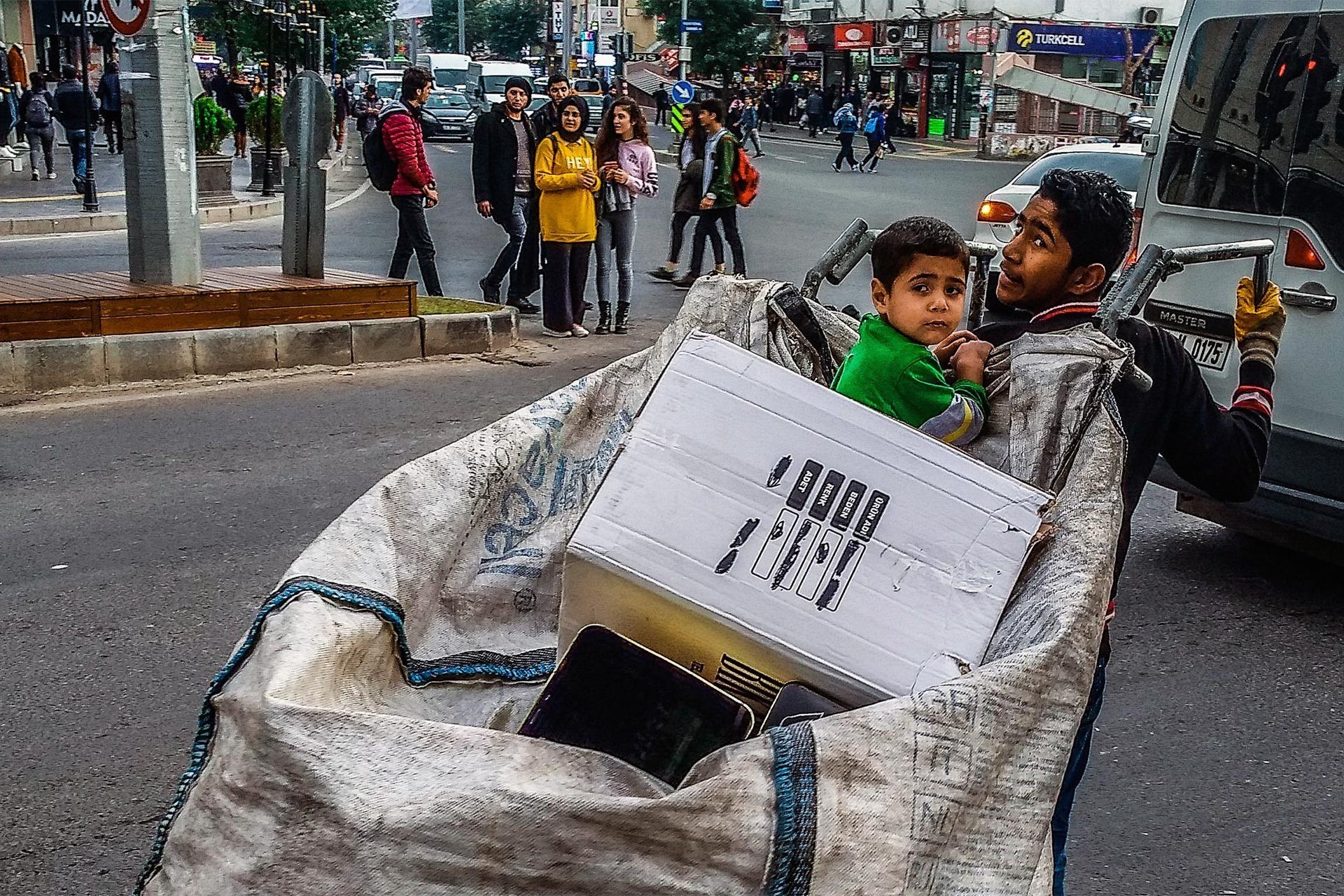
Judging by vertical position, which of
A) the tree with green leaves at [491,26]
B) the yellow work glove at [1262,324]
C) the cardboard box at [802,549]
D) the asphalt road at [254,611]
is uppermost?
the tree with green leaves at [491,26]

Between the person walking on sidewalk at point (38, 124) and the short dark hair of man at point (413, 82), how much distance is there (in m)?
13.8

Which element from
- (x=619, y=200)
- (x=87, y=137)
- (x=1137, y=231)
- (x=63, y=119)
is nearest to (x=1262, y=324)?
(x=1137, y=231)

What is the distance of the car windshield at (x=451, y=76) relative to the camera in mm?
51688

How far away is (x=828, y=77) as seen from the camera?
6362 cm

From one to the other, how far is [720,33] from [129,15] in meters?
57.4

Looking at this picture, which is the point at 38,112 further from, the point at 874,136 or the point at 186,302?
the point at 874,136

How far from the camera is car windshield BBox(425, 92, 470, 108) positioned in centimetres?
4309

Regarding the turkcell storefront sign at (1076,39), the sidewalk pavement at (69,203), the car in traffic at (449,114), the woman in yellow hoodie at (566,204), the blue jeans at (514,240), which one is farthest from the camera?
the turkcell storefront sign at (1076,39)

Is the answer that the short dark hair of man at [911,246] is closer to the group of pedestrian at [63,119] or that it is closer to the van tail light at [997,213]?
the van tail light at [997,213]

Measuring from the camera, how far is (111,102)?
25234mm

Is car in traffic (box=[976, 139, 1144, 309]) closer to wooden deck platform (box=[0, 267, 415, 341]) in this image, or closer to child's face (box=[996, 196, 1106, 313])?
wooden deck platform (box=[0, 267, 415, 341])

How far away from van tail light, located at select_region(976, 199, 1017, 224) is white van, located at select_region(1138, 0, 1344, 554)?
712 cm

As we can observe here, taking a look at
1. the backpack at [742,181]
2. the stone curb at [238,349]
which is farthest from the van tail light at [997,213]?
the stone curb at [238,349]

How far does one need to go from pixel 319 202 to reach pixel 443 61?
4443 cm
